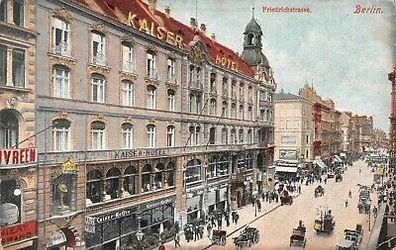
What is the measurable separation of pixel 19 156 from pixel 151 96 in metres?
1.31

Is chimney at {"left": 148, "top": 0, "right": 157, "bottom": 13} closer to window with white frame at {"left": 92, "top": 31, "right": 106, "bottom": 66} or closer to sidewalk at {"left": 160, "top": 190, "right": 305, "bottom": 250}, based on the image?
window with white frame at {"left": 92, "top": 31, "right": 106, "bottom": 66}

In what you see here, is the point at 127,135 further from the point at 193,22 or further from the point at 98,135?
the point at 193,22

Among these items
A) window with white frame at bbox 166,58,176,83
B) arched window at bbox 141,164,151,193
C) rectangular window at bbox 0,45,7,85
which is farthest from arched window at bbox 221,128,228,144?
rectangular window at bbox 0,45,7,85

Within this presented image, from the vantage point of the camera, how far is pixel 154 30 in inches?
169

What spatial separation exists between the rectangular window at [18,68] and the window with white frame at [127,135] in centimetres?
97

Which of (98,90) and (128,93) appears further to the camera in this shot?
(128,93)

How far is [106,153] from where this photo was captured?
13.3 feet

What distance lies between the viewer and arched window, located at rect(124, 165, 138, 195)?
4.23m

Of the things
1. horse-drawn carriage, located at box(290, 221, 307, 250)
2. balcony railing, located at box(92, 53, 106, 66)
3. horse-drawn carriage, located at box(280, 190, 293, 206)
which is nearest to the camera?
balcony railing, located at box(92, 53, 106, 66)

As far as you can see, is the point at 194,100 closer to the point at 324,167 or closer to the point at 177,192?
the point at 177,192

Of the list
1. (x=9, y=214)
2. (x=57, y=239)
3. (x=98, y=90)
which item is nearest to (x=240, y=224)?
(x=57, y=239)

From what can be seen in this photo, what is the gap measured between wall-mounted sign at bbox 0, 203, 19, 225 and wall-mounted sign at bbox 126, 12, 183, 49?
1.85m

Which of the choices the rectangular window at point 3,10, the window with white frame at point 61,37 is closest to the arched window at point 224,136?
the window with white frame at point 61,37

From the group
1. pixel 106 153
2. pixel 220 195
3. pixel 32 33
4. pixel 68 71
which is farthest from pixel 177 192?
pixel 32 33
